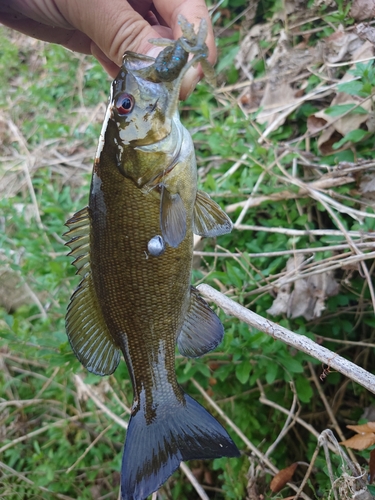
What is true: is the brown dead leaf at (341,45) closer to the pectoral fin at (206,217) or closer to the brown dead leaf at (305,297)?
the brown dead leaf at (305,297)

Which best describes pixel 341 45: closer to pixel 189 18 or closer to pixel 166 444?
pixel 189 18

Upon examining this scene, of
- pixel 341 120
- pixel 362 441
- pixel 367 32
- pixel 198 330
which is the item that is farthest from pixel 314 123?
pixel 362 441

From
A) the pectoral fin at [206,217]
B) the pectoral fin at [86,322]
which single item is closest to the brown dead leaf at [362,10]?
the pectoral fin at [206,217]

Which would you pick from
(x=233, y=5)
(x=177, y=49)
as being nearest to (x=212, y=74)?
(x=177, y=49)

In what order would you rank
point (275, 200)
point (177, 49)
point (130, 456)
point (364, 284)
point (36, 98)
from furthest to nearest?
point (36, 98) < point (275, 200) < point (364, 284) < point (130, 456) < point (177, 49)

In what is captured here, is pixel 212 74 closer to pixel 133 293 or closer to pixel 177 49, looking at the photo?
pixel 177 49

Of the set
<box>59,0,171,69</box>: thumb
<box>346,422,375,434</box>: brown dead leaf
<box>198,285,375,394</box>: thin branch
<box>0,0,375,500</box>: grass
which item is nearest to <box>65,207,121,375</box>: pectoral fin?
<box>198,285,375,394</box>: thin branch

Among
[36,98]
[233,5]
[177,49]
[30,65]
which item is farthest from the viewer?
[30,65]
